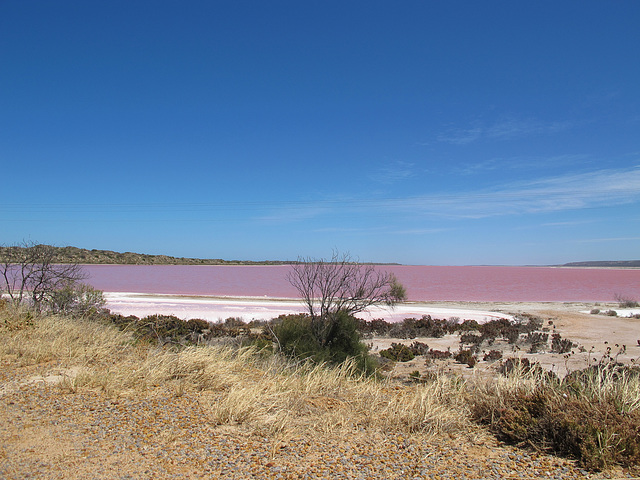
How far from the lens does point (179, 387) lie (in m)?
5.40

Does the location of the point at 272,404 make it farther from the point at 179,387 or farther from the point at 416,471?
the point at 416,471

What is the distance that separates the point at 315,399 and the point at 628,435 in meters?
3.44

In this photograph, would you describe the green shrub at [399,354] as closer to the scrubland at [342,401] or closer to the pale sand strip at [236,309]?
the scrubland at [342,401]

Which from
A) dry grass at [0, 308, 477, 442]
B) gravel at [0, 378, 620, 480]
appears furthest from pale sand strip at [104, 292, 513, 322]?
gravel at [0, 378, 620, 480]

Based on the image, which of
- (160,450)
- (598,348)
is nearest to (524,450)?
(160,450)

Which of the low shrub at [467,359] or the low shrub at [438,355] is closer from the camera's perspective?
the low shrub at [467,359]

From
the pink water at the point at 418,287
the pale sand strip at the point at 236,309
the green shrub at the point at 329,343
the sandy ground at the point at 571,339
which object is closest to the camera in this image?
the green shrub at the point at 329,343

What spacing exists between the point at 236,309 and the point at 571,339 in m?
20.2

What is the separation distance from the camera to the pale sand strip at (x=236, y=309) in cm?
2681

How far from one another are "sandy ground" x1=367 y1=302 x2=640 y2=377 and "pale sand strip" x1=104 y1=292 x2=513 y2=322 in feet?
12.1

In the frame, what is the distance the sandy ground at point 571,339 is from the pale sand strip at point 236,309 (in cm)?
369

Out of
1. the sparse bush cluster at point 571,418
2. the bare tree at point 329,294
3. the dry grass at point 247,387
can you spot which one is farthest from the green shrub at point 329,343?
the sparse bush cluster at point 571,418

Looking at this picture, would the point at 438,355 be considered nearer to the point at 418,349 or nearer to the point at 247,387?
the point at 418,349

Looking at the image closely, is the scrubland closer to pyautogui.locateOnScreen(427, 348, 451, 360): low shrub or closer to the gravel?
the gravel
